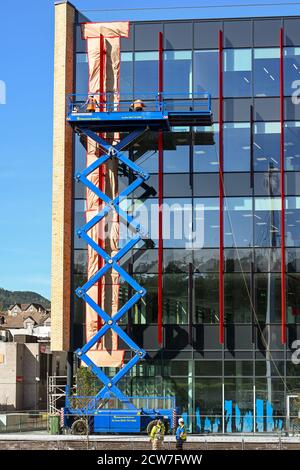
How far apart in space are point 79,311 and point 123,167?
26.3 ft

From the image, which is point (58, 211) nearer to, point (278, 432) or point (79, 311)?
point (79, 311)

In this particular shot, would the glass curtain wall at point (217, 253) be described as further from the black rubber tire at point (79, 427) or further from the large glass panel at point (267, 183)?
the black rubber tire at point (79, 427)

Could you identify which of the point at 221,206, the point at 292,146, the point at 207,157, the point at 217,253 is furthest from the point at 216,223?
the point at 292,146

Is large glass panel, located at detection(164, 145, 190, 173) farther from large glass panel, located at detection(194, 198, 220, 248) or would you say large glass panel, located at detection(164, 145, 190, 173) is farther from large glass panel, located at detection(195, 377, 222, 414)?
large glass panel, located at detection(195, 377, 222, 414)

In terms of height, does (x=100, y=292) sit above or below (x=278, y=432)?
above

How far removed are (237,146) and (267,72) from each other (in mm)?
4281

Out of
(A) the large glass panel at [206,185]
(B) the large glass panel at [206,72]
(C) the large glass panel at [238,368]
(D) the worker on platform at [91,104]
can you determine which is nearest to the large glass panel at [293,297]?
(C) the large glass panel at [238,368]

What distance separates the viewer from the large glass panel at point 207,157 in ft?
155

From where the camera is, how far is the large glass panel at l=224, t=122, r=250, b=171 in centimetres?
4703

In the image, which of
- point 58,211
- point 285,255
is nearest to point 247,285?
point 285,255

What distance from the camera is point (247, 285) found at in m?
46.1

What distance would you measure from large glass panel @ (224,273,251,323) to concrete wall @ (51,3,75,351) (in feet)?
27.7

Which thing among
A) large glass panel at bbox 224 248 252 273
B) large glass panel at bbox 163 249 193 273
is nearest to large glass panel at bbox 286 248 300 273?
large glass panel at bbox 224 248 252 273

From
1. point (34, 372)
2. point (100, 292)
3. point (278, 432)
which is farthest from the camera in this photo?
point (34, 372)
